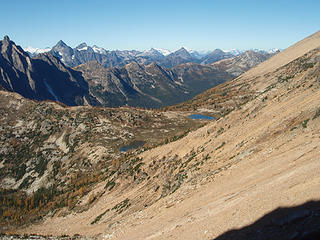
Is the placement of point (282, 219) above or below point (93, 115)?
below

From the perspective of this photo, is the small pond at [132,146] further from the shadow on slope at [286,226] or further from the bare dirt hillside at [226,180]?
the shadow on slope at [286,226]

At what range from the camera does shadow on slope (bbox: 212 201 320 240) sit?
14.4 m

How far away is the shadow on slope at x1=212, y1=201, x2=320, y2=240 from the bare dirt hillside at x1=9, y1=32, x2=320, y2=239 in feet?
→ 0.60

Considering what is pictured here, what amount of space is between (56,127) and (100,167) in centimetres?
6802

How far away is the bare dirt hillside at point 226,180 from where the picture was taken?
23.1 meters

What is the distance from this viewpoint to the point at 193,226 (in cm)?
2528

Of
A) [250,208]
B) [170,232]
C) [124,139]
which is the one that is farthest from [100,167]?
[250,208]

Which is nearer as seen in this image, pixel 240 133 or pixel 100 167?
pixel 240 133

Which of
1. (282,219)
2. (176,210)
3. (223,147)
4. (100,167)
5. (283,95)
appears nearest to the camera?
(282,219)

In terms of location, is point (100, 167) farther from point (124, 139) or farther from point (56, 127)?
point (56, 127)

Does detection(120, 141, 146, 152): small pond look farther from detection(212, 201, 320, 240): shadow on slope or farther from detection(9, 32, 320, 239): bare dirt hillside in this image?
detection(212, 201, 320, 240): shadow on slope

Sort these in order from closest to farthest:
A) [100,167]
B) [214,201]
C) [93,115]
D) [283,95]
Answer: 1. [214,201]
2. [283,95]
3. [100,167]
4. [93,115]

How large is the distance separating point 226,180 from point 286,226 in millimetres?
16368

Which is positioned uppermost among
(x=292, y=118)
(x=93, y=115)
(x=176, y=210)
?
(x=93, y=115)
